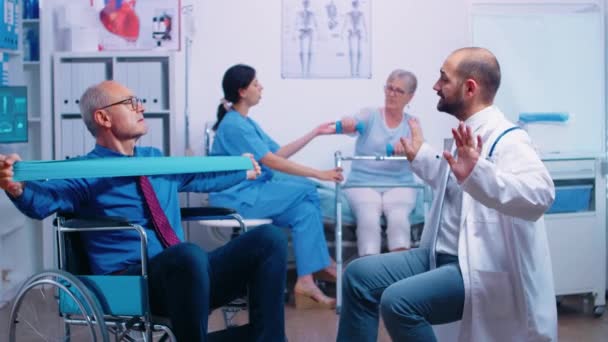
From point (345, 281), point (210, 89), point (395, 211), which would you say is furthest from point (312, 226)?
point (345, 281)

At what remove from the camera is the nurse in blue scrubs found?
4.20 metres

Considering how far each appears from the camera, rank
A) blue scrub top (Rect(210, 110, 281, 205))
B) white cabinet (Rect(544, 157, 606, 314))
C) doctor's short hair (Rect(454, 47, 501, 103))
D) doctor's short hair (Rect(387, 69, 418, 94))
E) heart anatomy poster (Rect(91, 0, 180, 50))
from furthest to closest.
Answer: heart anatomy poster (Rect(91, 0, 180, 50)), doctor's short hair (Rect(387, 69, 418, 94)), blue scrub top (Rect(210, 110, 281, 205)), white cabinet (Rect(544, 157, 606, 314)), doctor's short hair (Rect(454, 47, 501, 103))

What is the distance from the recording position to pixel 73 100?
4504 mm

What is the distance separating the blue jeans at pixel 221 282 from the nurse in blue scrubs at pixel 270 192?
1.55m

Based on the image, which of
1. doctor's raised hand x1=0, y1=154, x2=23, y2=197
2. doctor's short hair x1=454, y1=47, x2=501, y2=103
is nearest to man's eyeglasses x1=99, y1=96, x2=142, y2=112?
doctor's raised hand x1=0, y1=154, x2=23, y2=197

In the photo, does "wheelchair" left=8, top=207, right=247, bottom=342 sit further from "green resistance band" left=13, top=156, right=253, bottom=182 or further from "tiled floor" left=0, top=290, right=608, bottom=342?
"tiled floor" left=0, top=290, right=608, bottom=342

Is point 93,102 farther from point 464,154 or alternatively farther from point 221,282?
point 464,154

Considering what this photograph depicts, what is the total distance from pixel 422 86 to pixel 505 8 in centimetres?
103

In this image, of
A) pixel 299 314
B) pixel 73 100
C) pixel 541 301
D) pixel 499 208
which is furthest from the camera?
pixel 73 100

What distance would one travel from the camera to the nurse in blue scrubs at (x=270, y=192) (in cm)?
420

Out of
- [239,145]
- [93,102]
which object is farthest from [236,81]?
[93,102]

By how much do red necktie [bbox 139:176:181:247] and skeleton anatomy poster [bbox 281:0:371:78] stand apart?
2.55 meters

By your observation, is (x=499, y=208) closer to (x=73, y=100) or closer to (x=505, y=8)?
(x=505, y=8)

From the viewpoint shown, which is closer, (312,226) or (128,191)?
(128,191)
